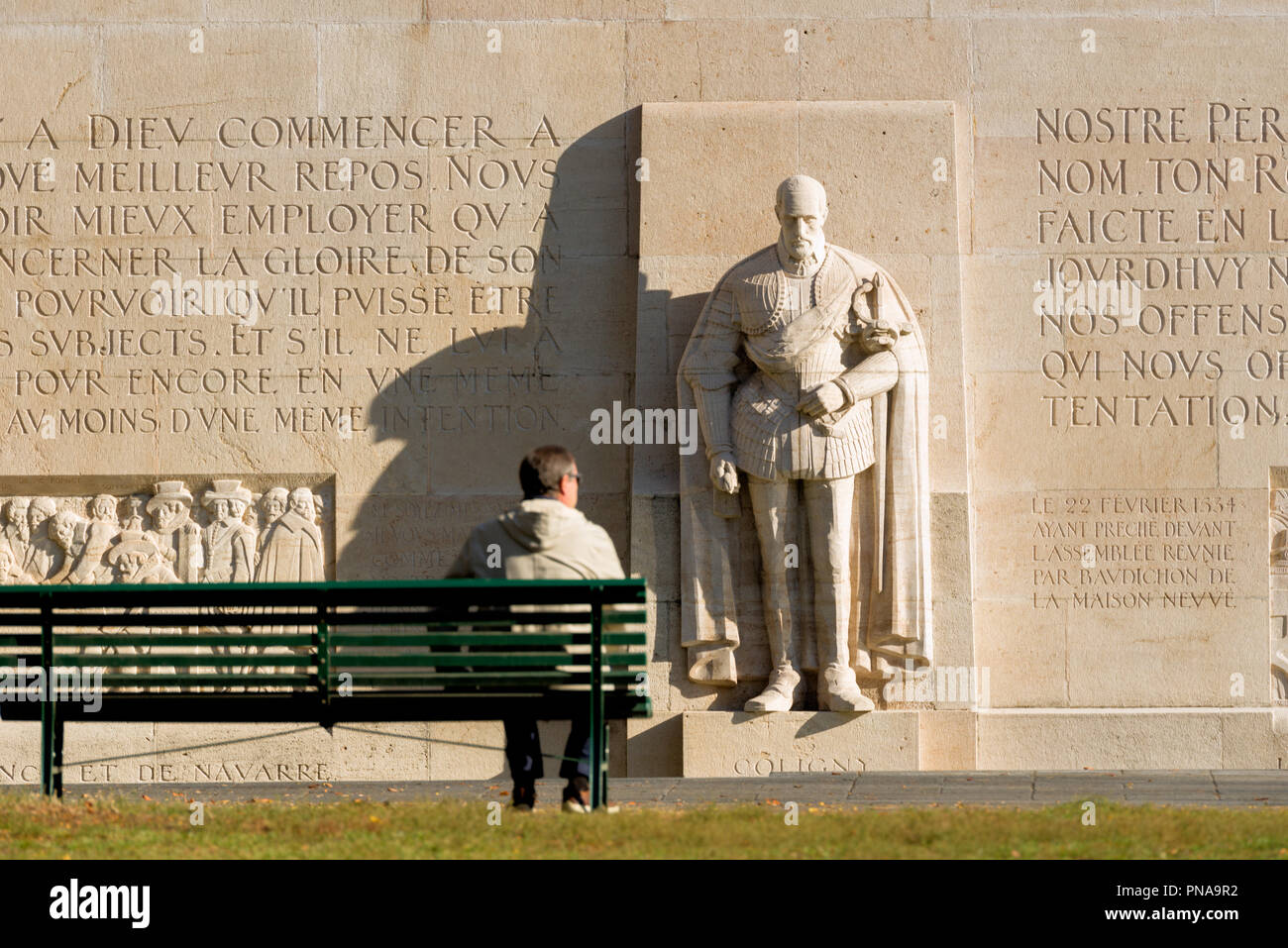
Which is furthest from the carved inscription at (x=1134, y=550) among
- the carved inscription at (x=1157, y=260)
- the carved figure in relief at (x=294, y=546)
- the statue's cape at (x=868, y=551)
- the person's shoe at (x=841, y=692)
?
the carved figure in relief at (x=294, y=546)

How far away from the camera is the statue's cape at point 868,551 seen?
1191 cm

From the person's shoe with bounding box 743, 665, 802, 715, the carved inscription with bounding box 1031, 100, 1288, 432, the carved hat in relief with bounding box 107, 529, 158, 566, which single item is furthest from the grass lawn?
the carved inscription with bounding box 1031, 100, 1288, 432

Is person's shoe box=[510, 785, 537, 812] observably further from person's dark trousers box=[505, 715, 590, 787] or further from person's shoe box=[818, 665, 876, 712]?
person's shoe box=[818, 665, 876, 712]

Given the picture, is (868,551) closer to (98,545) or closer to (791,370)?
(791,370)

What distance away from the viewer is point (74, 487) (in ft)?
42.8

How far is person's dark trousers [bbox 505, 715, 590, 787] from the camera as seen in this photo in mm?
7980

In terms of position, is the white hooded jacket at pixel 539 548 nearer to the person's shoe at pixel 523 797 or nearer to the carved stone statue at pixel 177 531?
the person's shoe at pixel 523 797

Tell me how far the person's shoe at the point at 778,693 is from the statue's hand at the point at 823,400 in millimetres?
1521

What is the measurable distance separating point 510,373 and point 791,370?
2.00m

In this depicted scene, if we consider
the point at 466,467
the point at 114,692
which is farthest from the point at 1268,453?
the point at 114,692

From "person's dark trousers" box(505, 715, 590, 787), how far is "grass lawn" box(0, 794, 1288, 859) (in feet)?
0.67

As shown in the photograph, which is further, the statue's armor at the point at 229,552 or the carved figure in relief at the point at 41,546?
the carved figure in relief at the point at 41,546

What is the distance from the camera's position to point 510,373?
12.9 metres

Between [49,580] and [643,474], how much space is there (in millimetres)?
3963
